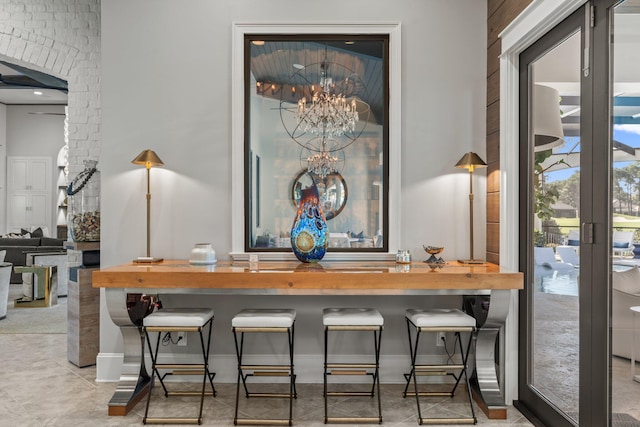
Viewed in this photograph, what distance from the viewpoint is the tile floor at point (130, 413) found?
2.87m

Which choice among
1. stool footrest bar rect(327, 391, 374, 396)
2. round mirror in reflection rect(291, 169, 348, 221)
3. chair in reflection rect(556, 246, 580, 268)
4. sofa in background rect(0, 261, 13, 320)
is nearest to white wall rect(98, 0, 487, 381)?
stool footrest bar rect(327, 391, 374, 396)

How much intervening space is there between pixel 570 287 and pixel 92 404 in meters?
3.06

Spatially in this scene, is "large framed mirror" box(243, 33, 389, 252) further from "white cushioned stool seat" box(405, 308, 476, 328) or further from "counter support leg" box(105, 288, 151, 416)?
"counter support leg" box(105, 288, 151, 416)

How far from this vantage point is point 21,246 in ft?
24.8

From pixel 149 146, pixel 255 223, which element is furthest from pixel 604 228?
pixel 149 146

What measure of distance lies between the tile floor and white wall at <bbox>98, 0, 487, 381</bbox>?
0.29 metres

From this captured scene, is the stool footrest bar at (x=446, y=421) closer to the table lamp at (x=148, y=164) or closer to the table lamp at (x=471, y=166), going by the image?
the table lamp at (x=471, y=166)

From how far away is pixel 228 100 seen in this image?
3.52 m

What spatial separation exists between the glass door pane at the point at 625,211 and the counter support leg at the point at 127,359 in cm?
271

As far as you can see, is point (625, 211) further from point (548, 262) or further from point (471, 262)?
point (471, 262)

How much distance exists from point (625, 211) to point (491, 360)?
1434mm

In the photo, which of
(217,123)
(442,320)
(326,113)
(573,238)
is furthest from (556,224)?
(217,123)

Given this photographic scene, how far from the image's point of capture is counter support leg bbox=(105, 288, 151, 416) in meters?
2.95

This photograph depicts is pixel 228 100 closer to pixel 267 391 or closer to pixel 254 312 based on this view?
pixel 254 312
